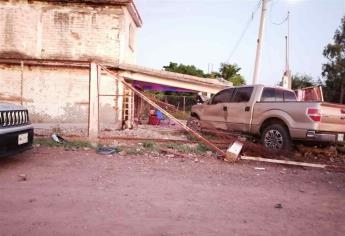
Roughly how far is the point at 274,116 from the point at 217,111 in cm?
256

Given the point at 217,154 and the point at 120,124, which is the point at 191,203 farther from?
the point at 120,124

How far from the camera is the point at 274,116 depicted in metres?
9.15

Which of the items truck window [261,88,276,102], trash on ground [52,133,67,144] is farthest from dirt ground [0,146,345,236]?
truck window [261,88,276,102]

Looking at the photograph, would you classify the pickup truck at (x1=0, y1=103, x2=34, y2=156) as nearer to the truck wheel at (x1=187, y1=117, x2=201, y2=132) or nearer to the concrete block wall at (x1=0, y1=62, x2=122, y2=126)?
the truck wheel at (x1=187, y1=117, x2=201, y2=132)

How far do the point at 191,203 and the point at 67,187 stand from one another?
1883 mm

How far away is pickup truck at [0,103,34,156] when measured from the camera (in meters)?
6.00

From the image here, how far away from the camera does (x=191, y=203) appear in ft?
16.0

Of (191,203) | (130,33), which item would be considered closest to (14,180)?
(191,203)

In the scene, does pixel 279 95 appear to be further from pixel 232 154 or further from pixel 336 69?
pixel 336 69

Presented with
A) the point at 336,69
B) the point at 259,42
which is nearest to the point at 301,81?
the point at 336,69

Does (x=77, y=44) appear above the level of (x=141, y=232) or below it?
above

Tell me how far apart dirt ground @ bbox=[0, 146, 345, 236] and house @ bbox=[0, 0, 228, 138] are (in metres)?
7.90

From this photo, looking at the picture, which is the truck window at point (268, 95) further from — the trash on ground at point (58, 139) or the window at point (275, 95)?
the trash on ground at point (58, 139)

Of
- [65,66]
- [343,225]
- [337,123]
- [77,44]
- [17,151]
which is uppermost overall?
[77,44]
